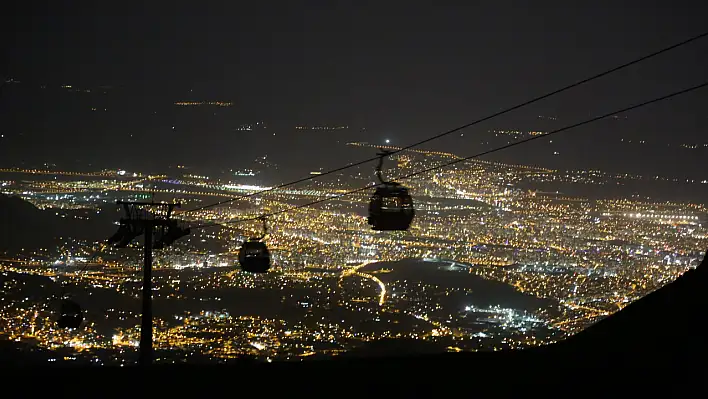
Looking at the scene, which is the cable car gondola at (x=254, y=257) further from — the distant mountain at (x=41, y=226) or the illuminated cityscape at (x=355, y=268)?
the distant mountain at (x=41, y=226)

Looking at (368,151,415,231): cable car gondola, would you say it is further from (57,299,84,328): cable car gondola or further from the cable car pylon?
(57,299,84,328): cable car gondola

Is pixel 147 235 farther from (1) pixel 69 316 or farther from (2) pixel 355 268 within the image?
(2) pixel 355 268

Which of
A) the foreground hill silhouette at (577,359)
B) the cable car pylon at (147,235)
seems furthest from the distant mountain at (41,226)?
the foreground hill silhouette at (577,359)

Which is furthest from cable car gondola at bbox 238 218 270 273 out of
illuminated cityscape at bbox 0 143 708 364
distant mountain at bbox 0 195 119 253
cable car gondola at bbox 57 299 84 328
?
distant mountain at bbox 0 195 119 253

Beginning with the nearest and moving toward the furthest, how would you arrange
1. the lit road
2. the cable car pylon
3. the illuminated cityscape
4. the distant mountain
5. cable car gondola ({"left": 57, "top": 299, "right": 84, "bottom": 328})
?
the cable car pylon
cable car gondola ({"left": 57, "top": 299, "right": 84, "bottom": 328})
the illuminated cityscape
the lit road
the distant mountain

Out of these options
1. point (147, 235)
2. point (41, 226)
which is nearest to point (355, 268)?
point (41, 226)

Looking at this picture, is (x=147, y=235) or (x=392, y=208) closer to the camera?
(x=392, y=208)

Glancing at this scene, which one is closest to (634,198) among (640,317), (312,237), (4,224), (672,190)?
(672,190)

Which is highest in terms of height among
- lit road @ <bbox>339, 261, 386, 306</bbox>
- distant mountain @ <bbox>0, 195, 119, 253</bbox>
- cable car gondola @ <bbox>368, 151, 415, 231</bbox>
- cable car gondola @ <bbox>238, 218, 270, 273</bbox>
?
cable car gondola @ <bbox>368, 151, 415, 231</bbox>
